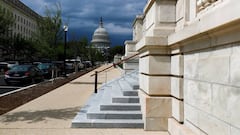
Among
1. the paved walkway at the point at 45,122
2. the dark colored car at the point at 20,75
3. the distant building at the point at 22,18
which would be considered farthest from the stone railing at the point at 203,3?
the distant building at the point at 22,18

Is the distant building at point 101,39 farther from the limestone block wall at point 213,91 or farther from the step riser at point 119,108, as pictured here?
the limestone block wall at point 213,91

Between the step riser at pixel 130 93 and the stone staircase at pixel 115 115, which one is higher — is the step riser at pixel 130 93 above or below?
above

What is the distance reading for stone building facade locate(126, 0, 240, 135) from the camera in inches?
167

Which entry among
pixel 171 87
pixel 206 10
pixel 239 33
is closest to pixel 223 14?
pixel 239 33

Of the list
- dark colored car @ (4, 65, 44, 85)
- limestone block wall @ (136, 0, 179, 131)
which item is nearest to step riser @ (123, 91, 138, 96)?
limestone block wall @ (136, 0, 179, 131)

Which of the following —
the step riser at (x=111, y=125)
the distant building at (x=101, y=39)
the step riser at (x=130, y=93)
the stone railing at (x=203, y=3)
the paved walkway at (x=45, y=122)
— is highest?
the distant building at (x=101, y=39)

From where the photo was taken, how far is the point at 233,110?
414cm

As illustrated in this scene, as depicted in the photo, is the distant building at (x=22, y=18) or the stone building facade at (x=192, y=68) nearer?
the stone building facade at (x=192, y=68)

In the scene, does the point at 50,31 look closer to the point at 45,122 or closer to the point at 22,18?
the point at 45,122

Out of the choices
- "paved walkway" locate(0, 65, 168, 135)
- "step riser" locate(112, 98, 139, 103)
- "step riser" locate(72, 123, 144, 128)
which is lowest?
"paved walkway" locate(0, 65, 168, 135)

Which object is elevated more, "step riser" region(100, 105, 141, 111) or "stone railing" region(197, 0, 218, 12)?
"stone railing" region(197, 0, 218, 12)

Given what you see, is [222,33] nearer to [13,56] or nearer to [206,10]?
[206,10]

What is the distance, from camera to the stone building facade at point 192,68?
167 inches

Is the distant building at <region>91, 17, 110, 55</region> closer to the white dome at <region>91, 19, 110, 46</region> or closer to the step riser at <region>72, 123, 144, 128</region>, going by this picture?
the white dome at <region>91, 19, 110, 46</region>
